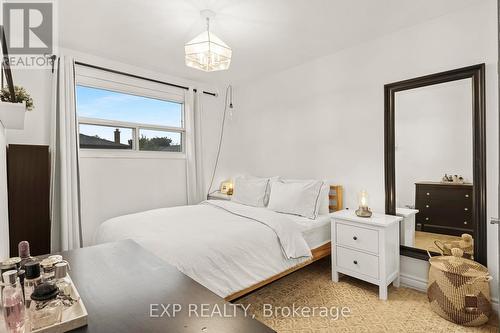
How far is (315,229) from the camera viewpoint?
267cm

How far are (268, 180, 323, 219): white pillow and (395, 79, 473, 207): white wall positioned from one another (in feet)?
2.68

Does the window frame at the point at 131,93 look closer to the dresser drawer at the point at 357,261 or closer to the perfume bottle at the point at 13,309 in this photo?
the dresser drawer at the point at 357,261

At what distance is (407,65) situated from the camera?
8.40 feet

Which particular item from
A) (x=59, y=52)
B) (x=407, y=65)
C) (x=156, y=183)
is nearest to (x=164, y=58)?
(x=59, y=52)

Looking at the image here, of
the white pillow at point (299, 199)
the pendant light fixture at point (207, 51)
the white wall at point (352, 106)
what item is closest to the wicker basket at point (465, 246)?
the white wall at point (352, 106)

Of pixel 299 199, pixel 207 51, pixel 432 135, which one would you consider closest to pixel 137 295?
pixel 207 51

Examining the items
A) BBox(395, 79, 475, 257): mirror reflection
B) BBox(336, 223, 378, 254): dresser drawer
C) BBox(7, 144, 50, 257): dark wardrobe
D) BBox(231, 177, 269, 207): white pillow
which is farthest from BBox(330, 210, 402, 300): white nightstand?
BBox(7, 144, 50, 257): dark wardrobe

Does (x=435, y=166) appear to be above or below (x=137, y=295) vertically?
above

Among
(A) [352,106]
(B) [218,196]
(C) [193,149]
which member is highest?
(A) [352,106]

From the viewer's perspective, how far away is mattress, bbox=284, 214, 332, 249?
2.58 metres

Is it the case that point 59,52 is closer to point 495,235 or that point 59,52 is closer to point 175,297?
point 175,297

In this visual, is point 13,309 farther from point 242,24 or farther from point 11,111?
point 242,24

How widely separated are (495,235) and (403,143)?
1026 millimetres

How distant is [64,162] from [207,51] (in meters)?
1.99
